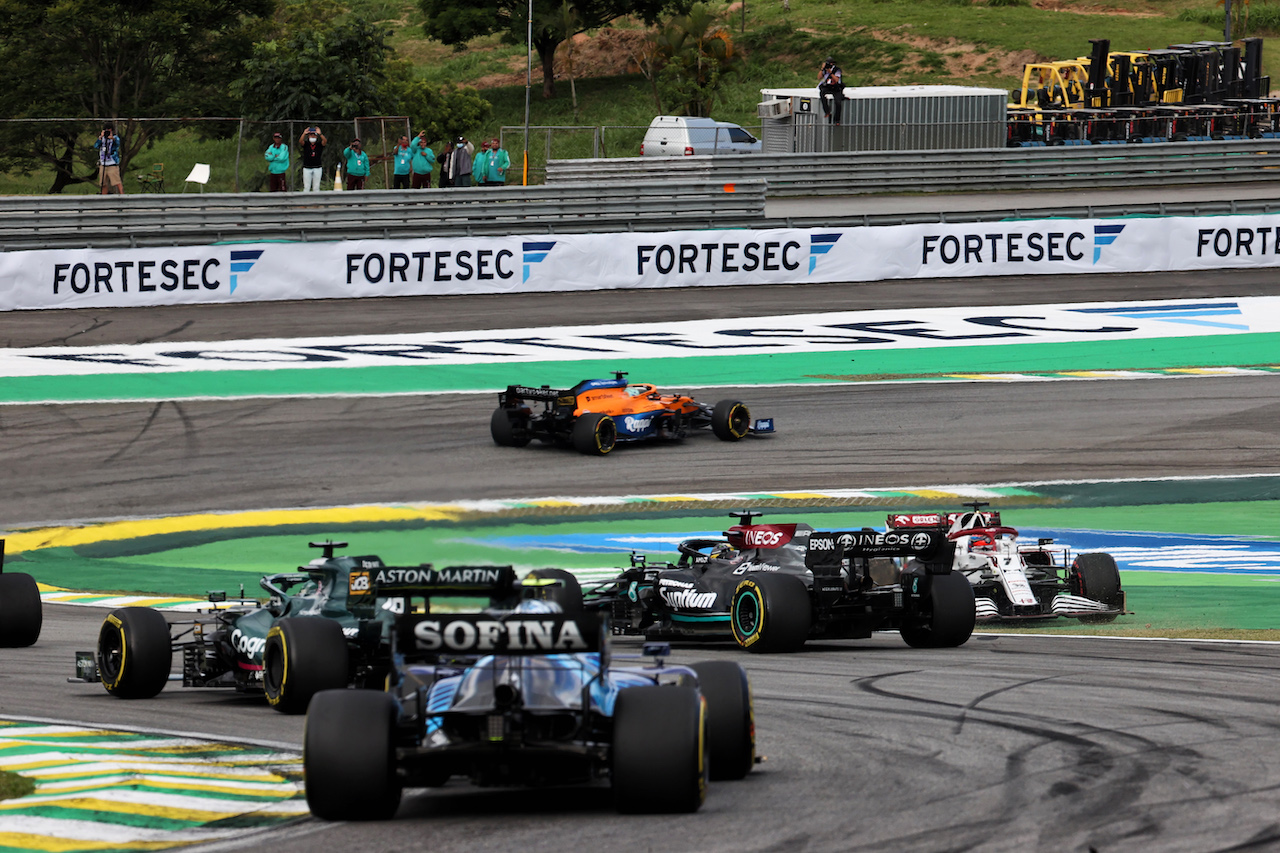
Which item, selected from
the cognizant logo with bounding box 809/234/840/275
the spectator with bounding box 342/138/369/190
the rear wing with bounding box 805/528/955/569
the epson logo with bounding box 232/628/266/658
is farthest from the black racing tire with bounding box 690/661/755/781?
the spectator with bounding box 342/138/369/190

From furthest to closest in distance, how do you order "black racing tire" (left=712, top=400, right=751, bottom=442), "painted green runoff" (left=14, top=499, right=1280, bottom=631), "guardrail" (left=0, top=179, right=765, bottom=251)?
"guardrail" (left=0, top=179, right=765, bottom=251) → "black racing tire" (left=712, top=400, right=751, bottom=442) → "painted green runoff" (left=14, top=499, right=1280, bottom=631)

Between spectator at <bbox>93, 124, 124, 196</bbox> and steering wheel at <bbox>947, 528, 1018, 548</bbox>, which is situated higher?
spectator at <bbox>93, 124, 124, 196</bbox>

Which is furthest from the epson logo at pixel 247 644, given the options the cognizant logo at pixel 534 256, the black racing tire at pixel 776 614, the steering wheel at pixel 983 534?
the cognizant logo at pixel 534 256

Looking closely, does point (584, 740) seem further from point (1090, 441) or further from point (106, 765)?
point (1090, 441)

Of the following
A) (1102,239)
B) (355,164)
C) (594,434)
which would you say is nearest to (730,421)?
(594,434)

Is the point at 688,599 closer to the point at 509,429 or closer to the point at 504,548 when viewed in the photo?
the point at 504,548

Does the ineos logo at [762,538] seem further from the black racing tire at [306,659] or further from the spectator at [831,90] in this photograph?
the spectator at [831,90]

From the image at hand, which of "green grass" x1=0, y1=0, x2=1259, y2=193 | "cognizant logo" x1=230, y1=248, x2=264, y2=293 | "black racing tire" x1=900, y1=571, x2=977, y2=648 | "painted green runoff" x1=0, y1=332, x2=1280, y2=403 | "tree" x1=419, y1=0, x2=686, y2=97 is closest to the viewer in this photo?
"black racing tire" x1=900, y1=571, x2=977, y2=648

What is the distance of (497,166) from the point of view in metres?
39.1

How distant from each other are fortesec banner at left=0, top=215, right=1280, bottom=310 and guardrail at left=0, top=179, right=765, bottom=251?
5.96 ft

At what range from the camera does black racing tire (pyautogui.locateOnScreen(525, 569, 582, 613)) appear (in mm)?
8688

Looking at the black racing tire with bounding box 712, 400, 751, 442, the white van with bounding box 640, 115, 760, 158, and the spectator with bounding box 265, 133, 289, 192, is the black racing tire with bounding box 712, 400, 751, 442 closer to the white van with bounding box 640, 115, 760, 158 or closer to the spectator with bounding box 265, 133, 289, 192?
the spectator with bounding box 265, 133, 289, 192

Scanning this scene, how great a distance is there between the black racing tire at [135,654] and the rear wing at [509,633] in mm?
4151

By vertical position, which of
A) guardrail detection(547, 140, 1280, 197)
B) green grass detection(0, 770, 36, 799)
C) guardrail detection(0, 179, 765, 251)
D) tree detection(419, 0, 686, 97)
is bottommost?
green grass detection(0, 770, 36, 799)
